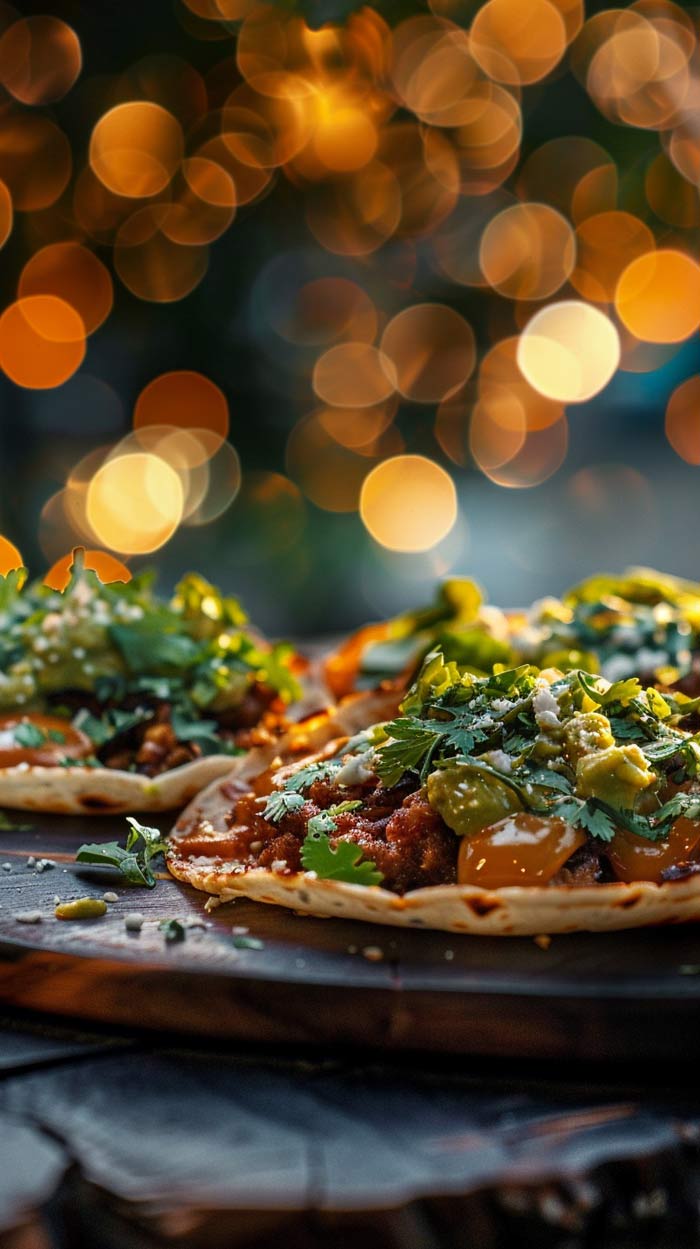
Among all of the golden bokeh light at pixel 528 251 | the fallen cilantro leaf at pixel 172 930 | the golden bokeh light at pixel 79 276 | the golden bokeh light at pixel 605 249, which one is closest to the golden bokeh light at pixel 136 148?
the golden bokeh light at pixel 79 276

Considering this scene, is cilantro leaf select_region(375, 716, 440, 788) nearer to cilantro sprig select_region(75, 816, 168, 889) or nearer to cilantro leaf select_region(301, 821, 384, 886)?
cilantro leaf select_region(301, 821, 384, 886)

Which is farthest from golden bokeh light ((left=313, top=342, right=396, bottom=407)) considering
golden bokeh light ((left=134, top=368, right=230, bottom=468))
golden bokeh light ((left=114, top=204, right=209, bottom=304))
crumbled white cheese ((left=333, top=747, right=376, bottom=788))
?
crumbled white cheese ((left=333, top=747, right=376, bottom=788))

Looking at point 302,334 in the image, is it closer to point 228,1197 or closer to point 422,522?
point 422,522

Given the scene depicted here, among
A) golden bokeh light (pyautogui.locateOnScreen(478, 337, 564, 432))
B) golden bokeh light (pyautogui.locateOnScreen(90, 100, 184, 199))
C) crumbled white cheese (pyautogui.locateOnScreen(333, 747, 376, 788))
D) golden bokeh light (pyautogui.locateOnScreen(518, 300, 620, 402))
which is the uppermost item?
golden bokeh light (pyautogui.locateOnScreen(90, 100, 184, 199))

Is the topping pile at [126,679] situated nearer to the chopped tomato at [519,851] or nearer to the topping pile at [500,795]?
the topping pile at [500,795]

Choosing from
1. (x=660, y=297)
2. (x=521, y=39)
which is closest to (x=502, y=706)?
(x=521, y=39)

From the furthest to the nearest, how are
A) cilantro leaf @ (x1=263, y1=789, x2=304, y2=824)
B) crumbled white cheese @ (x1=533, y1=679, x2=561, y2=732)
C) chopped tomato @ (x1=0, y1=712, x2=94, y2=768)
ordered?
1. chopped tomato @ (x1=0, y1=712, x2=94, y2=768)
2. cilantro leaf @ (x1=263, y1=789, x2=304, y2=824)
3. crumbled white cheese @ (x1=533, y1=679, x2=561, y2=732)
